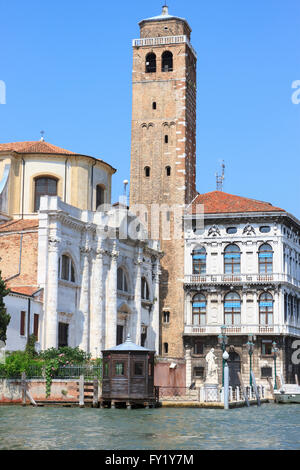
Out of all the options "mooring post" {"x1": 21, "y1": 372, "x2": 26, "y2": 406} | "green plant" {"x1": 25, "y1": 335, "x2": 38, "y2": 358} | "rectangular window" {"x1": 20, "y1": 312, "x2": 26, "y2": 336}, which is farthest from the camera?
"rectangular window" {"x1": 20, "y1": 312, "x2": 26, "y2": 336}

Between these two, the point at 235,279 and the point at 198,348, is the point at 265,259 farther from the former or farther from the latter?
the point at 198,348

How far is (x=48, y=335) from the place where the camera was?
40.2 meters

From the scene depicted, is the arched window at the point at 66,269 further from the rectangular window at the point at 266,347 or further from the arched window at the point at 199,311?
the rectangular window at the point at 266,347

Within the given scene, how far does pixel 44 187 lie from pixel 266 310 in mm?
16258

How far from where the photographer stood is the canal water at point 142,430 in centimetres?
1859

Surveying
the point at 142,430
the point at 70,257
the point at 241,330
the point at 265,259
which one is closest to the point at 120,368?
the point at 142,430

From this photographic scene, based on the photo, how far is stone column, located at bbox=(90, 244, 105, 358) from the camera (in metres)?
45.0

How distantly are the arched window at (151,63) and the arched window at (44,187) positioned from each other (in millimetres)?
13130

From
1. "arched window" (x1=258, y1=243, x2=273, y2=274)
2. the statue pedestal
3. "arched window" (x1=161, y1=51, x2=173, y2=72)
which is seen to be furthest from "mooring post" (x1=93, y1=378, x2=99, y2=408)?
"arched window" (x1=161, y1=51, x2=173, y2=72)

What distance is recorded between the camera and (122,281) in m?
49.6

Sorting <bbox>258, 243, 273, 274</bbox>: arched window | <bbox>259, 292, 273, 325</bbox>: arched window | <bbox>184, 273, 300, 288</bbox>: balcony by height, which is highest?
<bbox>258, 243, 273, 274</bbox>: arched window

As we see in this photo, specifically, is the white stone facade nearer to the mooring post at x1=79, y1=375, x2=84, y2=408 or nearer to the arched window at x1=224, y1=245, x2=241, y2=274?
the arched window at x1=224, y1=245, x2=241, y2=274
